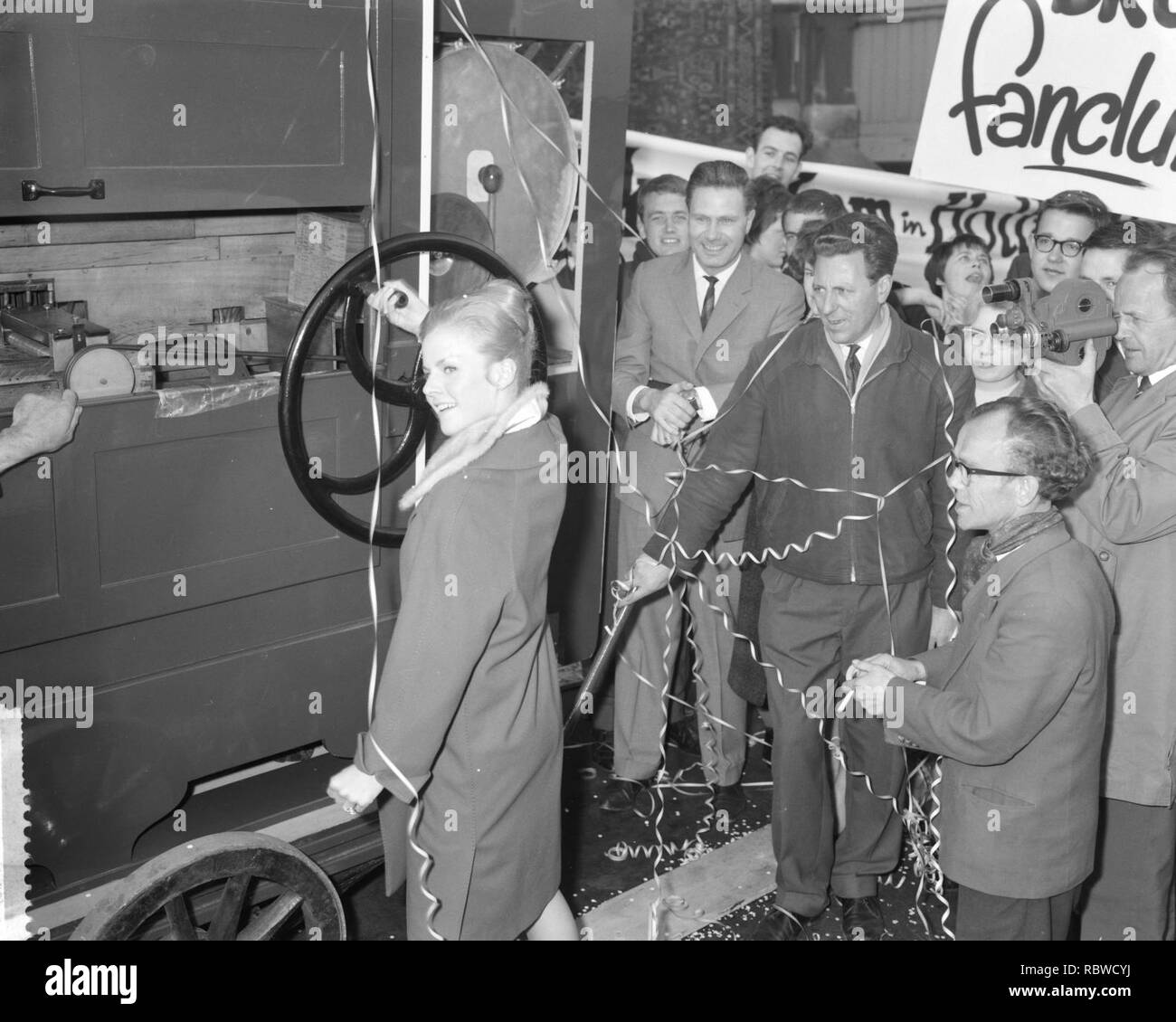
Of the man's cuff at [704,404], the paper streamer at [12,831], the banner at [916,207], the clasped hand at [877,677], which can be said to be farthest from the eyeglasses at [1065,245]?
the paper streamer at [12,831]

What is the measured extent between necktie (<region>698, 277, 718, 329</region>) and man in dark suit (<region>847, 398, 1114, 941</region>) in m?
1.62

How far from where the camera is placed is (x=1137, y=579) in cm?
319

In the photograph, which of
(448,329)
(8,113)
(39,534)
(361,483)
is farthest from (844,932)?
(8,113)

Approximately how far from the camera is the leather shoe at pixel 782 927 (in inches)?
146

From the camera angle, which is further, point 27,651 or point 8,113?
point 27,651

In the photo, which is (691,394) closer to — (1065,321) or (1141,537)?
(1065,321)

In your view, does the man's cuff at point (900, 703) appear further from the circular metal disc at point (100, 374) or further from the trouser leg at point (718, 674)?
the circular metal disc at point (100, 374)

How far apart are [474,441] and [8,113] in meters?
1.17

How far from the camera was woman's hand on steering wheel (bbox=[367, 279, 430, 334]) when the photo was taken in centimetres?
321

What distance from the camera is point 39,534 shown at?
9.44 feet

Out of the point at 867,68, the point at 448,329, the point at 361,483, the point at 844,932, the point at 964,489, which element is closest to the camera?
the point at 448,329

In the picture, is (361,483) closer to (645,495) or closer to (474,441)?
(474,441)

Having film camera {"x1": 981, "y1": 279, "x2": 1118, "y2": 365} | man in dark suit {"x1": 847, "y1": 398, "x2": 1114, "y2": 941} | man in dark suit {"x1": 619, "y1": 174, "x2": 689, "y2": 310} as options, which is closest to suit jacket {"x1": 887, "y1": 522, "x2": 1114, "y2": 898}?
man in dark suit {"x1": 847, "y1": 398, "x2": 1114, "y2": 941}

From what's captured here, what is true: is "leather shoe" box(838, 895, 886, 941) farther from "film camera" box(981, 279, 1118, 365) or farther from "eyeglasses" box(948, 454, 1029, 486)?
"film camera" box(981, 279, 1118, 365)
